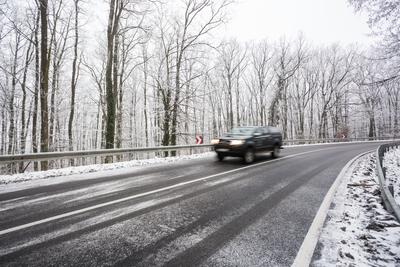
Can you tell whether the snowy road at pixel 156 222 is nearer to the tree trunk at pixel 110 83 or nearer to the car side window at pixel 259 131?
the car side window at pixel 259 131

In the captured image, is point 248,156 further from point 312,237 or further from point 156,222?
point 156,222

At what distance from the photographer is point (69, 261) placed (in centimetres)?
249

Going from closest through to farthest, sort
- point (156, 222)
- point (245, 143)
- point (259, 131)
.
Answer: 1. point (156, 222)
2. point (245, 143)
3. point (259, 131)

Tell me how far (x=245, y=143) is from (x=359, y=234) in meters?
6.62

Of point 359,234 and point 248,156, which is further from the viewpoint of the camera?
point 248,156

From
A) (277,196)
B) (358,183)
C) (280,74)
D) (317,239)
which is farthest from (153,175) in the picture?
(280,74)

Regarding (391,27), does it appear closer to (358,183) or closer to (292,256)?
(358,183)

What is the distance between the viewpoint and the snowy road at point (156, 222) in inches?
104

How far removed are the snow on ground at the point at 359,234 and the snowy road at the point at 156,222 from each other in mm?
378

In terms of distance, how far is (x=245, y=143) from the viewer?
9.97 metres

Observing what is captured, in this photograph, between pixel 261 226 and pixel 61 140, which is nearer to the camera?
pixel 261 226

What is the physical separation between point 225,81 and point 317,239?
119 feet

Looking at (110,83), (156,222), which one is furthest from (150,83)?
(156,222)

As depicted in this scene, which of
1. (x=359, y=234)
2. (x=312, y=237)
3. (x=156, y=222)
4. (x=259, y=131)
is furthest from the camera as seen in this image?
(x=259, y=131)
